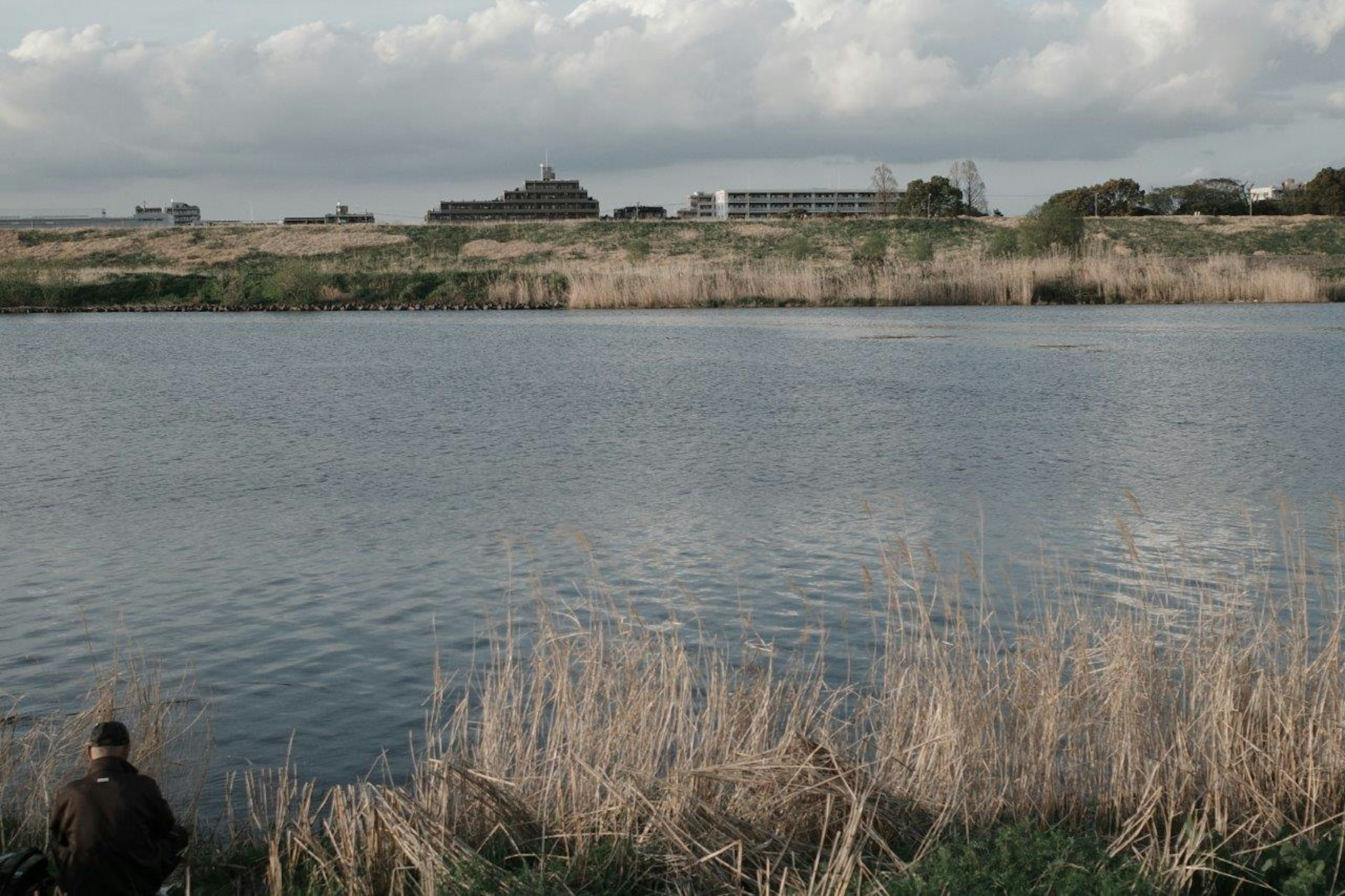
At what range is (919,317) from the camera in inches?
2201

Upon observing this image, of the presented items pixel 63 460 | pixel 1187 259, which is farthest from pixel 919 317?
pixel 63 460

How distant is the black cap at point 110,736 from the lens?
20.5ft

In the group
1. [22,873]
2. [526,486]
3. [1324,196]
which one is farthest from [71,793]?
[1324,196]

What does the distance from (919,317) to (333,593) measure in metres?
44.8

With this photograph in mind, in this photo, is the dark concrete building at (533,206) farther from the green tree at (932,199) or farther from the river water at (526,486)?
the river water at (526,486)

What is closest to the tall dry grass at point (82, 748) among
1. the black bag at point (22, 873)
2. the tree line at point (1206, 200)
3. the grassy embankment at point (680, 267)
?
the black bag at point (22, 873)

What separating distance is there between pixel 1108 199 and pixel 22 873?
130 metres

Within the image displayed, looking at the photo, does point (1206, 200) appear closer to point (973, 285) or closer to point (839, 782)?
point (973, 285)

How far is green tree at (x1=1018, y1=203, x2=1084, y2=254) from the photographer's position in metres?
72.5

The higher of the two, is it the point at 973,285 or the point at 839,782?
the point at 973,285

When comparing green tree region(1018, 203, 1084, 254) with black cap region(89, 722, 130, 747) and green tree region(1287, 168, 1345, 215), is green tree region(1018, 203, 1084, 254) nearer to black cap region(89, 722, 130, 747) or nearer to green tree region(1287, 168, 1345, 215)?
green tree region(1287, 168, 1345, 215)

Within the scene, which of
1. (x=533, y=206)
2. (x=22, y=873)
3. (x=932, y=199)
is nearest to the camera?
(x=22, y=873)

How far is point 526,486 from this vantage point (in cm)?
1956

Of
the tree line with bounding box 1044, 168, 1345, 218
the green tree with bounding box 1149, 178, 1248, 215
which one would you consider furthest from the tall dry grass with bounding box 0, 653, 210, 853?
the green tree with bounding box 1149, 178, 1248, 215
